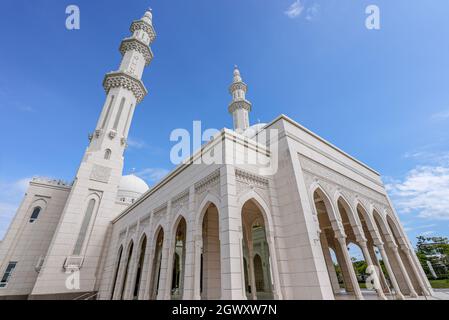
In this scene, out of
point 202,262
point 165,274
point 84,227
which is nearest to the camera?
point 165,274

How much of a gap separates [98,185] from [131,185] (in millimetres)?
8942

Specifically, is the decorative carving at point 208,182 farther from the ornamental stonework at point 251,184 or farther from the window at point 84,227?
the window at point 84,227

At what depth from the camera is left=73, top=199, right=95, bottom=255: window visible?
15.2 metres

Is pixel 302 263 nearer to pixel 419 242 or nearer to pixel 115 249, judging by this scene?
pixel 115 249

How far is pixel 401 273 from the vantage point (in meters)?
11.6

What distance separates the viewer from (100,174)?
1762cm

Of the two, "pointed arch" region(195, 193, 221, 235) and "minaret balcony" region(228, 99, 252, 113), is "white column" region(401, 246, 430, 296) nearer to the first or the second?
"pointed arch" region(195, 193, 221, 235)

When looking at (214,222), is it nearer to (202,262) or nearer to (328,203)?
(202,262)

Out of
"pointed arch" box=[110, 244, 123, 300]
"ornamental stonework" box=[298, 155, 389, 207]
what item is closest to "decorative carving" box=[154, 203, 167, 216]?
"pointed arch" box=[110, 244, 123, 300]

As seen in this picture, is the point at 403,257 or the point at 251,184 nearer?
the point at 251,184

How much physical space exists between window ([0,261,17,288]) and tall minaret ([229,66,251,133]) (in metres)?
19.5

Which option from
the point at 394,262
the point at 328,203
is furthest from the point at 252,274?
the point at 394,262

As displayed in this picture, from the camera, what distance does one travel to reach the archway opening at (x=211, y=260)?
28.1ft

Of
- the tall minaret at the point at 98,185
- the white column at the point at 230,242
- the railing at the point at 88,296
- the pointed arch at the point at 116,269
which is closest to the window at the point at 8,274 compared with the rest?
the tall minaret at the point at 98,185
